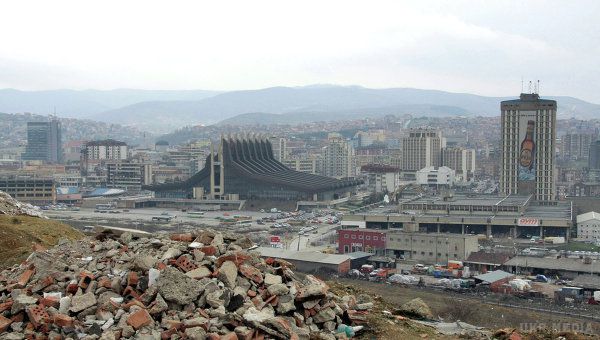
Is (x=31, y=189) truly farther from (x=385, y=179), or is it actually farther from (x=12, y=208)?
(x=12, y=208)

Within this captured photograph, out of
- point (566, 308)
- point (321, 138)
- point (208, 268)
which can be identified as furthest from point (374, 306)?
point (321, 138)

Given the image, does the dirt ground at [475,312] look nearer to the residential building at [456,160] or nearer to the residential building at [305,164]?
the residential building at [305,164]

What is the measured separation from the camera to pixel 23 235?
11.8m

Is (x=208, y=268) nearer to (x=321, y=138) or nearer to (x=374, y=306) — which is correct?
(x=374, y=306)

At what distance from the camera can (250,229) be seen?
1618 inches

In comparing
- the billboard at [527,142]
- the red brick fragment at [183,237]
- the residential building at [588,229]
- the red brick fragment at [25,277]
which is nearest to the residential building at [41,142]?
the billboard at [527,142]

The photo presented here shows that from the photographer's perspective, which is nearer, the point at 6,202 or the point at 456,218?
the point at 6,202

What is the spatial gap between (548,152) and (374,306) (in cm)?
4262

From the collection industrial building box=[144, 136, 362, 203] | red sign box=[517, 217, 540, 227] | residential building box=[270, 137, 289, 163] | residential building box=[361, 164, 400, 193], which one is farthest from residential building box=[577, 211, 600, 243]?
residential building box=[270, 137, 289, 163]

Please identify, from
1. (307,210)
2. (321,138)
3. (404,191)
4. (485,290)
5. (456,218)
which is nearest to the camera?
(485,290)

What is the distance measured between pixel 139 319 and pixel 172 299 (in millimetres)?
331

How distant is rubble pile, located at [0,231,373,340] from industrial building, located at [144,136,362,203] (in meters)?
47.1

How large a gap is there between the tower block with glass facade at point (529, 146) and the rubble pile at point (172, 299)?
1681 inches

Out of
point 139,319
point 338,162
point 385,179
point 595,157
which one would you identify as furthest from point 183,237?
point 595,157
